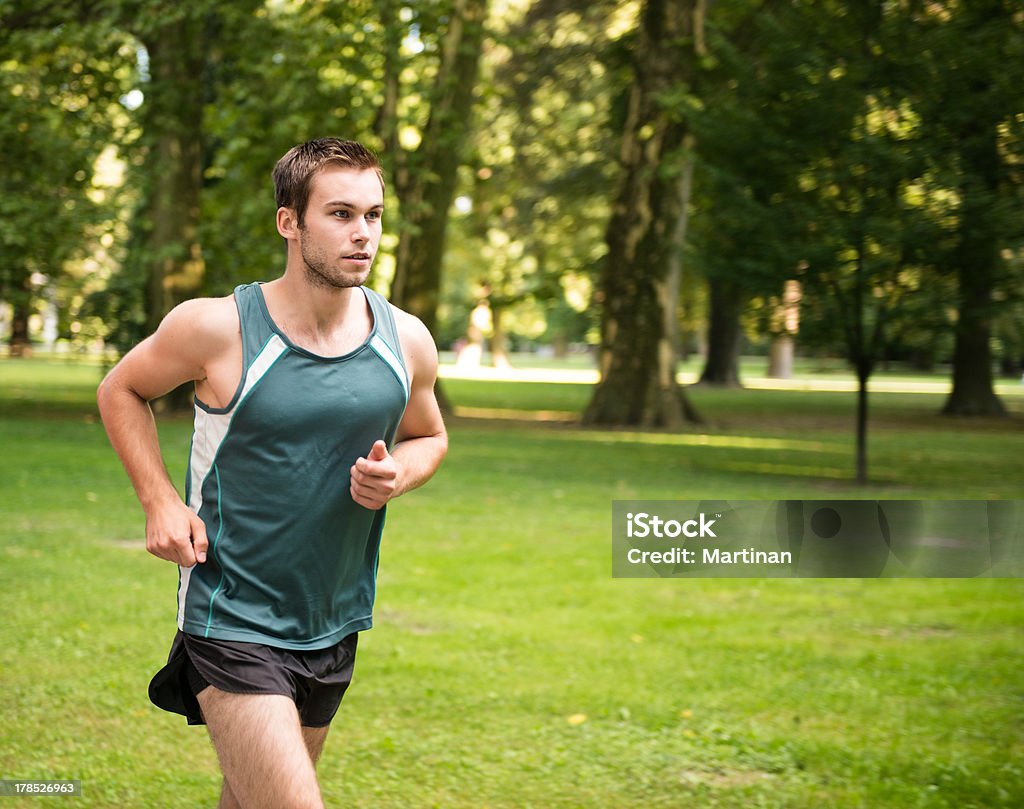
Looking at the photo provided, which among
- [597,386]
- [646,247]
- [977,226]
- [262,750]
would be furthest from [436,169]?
[262,750]

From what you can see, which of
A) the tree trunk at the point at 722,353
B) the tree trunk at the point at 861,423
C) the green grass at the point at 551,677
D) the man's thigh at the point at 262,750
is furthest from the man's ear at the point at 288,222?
the tree trunk at the point at 722,353

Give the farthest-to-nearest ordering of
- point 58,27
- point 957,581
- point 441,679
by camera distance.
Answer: point 58,27 → point 957,581 → point 441,679

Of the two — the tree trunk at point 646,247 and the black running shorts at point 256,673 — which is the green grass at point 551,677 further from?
the tree trunk at point 646,247

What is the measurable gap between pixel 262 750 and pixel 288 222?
127 centimetres

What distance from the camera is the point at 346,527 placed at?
139 inches

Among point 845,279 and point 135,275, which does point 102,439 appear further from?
point 845,279

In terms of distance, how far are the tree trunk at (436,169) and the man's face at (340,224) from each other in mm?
21203

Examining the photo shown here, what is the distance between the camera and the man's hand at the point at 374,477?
3.28 metres

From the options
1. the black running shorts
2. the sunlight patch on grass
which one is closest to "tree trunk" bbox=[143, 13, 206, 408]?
the sunlight patch on grass

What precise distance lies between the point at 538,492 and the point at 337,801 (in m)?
10.7

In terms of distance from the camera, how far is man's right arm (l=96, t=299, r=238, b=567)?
3393 mm

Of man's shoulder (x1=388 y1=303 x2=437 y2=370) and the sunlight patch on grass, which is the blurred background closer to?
the sunlight patch on grass

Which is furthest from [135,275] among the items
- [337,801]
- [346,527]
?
[346,527]

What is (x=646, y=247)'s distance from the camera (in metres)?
25.7
